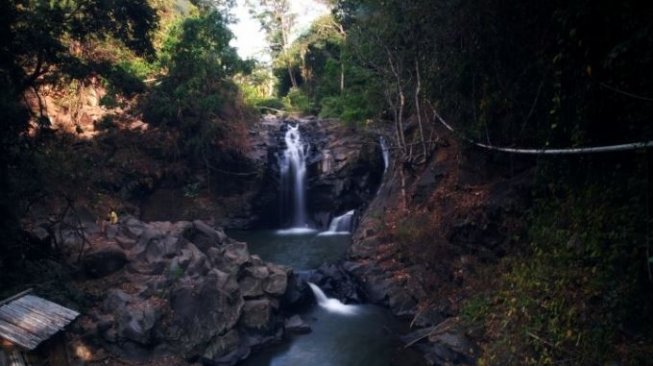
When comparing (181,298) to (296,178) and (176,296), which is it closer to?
(176,296)

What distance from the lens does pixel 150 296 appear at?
37.4 feet

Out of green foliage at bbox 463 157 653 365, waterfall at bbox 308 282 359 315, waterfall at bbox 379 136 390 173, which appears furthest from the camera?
waterfall at bbox 379 136 390 173

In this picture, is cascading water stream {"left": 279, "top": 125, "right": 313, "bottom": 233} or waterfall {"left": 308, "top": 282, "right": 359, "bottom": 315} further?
cascading water stream {"left": 279, "top": 125, "right": 313, "bottom": 233}

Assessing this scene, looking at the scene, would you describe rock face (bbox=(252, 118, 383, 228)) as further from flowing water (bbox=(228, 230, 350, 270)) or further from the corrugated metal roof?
the corrugated metal roof

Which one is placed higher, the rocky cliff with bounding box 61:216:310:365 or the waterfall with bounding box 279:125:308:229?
the waterfall with bounding box 279:125:308:229

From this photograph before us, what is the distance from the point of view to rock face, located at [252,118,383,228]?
23.3m

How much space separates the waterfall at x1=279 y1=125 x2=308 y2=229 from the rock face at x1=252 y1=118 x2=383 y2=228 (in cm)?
28

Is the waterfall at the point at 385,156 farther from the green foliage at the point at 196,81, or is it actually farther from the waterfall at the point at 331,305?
the waterfall at the point at 331,305

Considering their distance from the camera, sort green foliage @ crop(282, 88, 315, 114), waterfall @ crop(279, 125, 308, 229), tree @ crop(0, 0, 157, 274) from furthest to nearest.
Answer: green foliage @ crop(282, 88, 315, 114) → waterfall @ crop(279, 125, 308, 229) → tree @ crop(0, 0, 157, 274)

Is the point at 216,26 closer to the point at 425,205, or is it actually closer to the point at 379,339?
the point at 425,205

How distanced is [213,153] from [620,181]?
20396mm

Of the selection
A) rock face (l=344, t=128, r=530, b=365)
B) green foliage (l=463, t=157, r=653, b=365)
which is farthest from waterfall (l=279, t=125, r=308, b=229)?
green foliage (l=463, t=157, r=653, b=365)

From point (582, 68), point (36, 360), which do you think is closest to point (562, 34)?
point (582, 68)

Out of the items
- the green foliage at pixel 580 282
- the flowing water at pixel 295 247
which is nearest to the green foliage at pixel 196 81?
the flowing water at pixel 295 247
